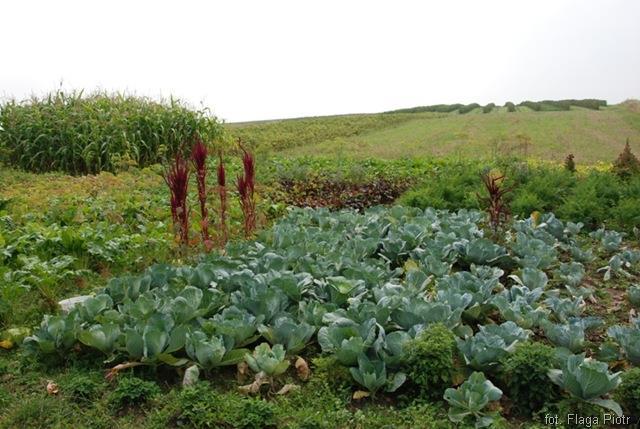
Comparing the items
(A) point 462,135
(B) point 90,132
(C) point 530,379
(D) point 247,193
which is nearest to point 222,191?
(D) point 247,193

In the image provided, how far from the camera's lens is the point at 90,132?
12648 millimetres

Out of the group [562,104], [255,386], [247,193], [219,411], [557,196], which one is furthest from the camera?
[562,104]

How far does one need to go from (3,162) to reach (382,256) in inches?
437

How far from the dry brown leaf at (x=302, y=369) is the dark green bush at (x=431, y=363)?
1.69ft

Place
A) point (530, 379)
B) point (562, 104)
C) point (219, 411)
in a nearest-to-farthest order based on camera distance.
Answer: point (219, 411), point (530, 379), point (562, 104)

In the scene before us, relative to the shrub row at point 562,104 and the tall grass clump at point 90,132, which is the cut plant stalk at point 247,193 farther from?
the shrub row at point 562,104

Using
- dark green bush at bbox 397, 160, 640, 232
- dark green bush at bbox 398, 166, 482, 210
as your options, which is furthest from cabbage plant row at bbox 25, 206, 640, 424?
dark green bush at bbox 398, 166, 482, 210

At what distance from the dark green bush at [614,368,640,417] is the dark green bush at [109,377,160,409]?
2.19 metres

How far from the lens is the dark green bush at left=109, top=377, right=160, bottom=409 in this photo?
9.52ft

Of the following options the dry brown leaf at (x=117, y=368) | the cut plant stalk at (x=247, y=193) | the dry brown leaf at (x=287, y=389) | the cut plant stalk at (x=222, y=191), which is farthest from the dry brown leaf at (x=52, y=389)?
the cut plant stalk at (x=247, y=193)

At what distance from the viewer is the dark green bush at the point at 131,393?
290cm

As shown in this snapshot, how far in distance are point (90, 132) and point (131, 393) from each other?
35.4 feet

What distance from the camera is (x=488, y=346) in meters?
3.00

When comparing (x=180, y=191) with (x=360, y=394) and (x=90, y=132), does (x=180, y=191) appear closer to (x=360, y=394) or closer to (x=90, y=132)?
(x=360, y=394)
